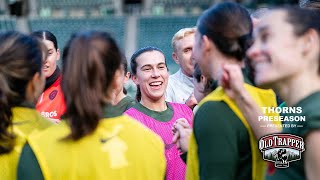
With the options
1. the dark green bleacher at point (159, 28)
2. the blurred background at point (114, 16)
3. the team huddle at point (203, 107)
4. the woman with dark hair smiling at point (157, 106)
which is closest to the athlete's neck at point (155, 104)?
the woman with dark hair smiling at point (157, 106)

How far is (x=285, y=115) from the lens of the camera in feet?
6.39

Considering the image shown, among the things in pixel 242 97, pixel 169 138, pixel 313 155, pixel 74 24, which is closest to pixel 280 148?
pixel 242 97

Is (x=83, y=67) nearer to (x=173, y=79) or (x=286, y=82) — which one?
(x=286, y=82)

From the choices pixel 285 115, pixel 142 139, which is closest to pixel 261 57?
pixel 285 115

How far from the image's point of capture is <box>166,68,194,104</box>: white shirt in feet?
13.5

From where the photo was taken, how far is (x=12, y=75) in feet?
6.78

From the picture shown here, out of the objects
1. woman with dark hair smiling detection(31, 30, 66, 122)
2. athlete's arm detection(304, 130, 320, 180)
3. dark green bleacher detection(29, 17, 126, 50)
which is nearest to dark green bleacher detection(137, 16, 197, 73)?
dark green bleacher detection(29, 17, 126, 50)

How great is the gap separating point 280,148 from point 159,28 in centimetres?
1712

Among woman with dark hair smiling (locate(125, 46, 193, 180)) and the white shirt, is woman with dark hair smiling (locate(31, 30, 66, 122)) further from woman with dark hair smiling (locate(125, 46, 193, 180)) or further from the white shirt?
the white shirt

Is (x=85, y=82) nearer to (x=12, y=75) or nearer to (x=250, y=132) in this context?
(x=12, y=75)

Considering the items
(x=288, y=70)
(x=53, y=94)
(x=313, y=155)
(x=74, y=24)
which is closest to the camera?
(x=313, y=155)

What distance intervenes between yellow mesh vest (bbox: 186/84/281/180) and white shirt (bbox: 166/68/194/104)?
6.69ft

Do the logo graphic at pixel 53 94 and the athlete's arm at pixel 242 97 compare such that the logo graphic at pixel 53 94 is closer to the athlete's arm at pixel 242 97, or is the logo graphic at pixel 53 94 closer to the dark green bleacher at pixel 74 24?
the athlete's arm at pixel 242 97

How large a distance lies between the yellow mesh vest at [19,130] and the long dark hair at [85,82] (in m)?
0.25
